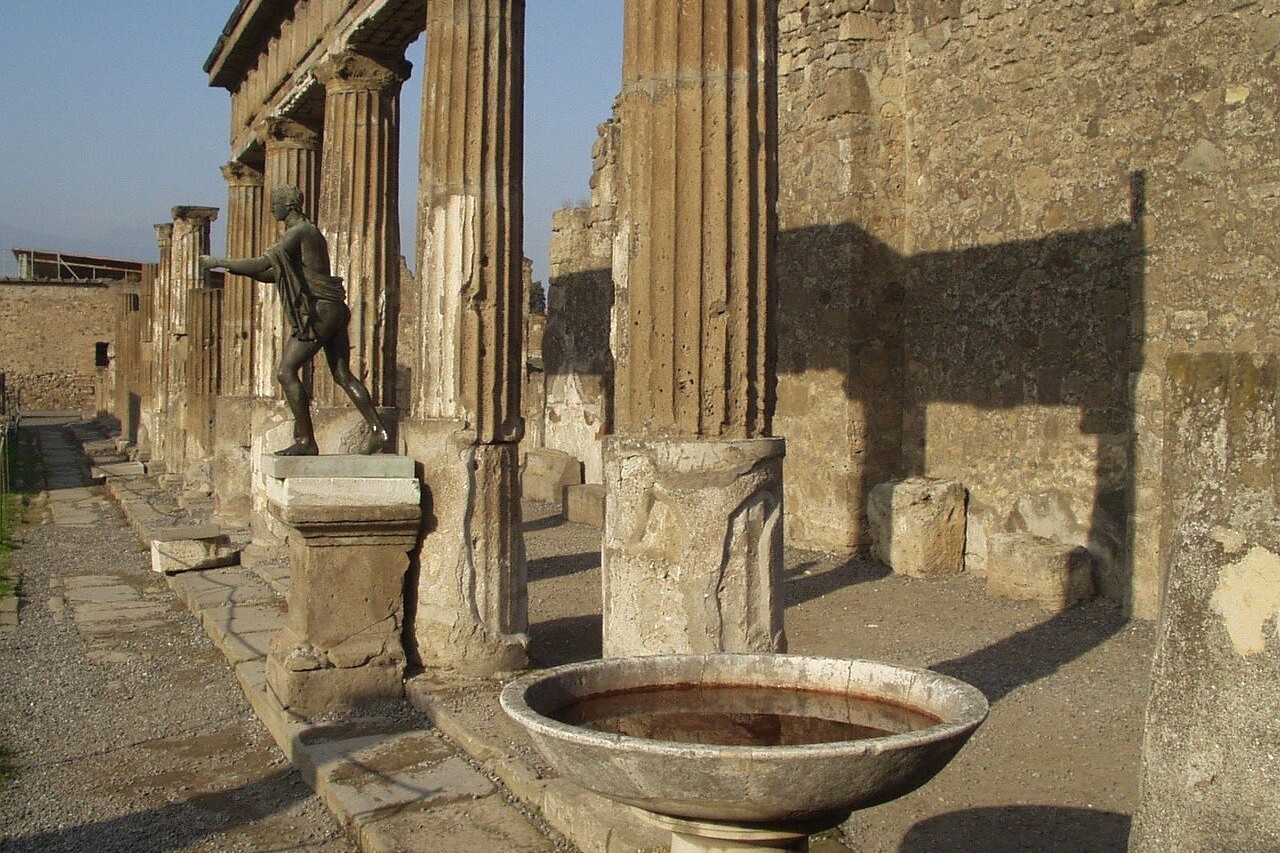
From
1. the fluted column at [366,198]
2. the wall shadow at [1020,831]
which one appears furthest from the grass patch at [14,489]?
the wall shadow at [1020,831]

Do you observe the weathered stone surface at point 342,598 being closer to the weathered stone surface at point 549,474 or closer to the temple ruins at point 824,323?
the temple ruins at point 824,323

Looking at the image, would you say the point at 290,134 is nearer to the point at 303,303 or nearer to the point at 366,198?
the point at 366,198

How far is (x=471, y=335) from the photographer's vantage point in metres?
6.53

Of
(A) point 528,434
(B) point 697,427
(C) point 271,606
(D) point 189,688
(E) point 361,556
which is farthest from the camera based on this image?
(A) point 528,434

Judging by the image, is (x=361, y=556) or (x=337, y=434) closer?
(x=361, y=556)

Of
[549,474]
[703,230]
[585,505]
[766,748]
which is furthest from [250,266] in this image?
[549,474]

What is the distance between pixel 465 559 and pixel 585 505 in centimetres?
718

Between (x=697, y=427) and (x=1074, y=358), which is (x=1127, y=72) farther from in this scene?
(x=697, y=427)

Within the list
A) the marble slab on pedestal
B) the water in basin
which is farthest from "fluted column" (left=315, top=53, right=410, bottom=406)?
the water in basin

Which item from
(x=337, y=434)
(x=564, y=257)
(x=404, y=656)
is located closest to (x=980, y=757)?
(x=404, y=656)

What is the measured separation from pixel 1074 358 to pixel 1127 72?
1913 mm

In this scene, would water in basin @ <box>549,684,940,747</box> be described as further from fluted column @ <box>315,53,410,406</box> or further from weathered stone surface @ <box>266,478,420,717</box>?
fluted column @ <box>315,53,410,406</box>

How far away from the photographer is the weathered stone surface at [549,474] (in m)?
15.4

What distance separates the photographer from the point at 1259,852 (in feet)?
6.08
